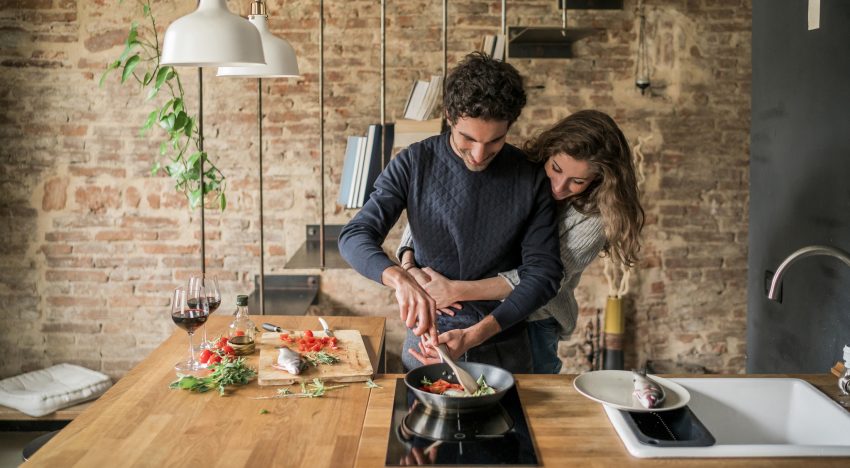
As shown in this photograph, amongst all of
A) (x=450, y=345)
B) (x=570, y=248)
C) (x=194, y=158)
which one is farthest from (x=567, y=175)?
(x=194, y=158)

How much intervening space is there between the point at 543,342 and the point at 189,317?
106 cm

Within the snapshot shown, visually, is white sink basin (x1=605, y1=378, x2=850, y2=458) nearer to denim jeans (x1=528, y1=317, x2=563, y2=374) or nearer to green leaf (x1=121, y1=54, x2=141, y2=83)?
denim jeans (x1=528, y1=317, x2=563, y2=374)

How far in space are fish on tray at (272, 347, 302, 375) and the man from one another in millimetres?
303

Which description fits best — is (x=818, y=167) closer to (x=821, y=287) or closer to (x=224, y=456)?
(x=821, y=287)

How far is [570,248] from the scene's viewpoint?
2.38 meters

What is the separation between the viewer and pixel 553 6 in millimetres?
4371

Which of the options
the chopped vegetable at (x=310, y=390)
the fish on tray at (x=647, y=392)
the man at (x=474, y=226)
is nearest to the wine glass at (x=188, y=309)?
the chopped vegetable at (x=310, y=390)

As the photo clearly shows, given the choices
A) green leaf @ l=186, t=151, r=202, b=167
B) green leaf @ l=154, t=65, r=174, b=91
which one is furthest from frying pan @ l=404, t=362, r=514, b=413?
green leaf @ l=154, t=65, r=174, b=91

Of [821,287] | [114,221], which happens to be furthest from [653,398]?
[114,221]

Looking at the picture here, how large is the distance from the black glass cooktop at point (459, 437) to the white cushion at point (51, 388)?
3021 millimetres

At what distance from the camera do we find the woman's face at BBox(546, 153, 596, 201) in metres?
2.28

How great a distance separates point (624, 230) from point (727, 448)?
0.81m

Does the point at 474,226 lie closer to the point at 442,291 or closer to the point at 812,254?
the point at 442,291

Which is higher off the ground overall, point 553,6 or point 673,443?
point 553,6
